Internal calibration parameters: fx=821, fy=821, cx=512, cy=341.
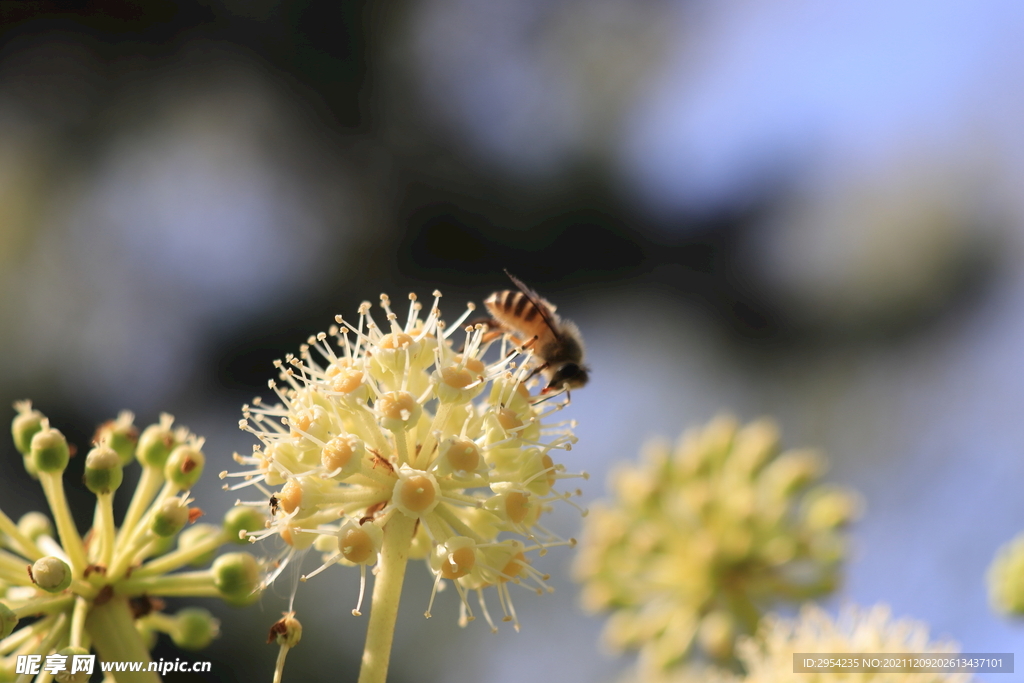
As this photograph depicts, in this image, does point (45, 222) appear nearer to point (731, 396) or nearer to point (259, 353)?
point (259, 353)

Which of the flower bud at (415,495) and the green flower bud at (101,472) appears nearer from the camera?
the flower bud at (415,495)

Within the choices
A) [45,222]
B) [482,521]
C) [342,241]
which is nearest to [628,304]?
[342,241]

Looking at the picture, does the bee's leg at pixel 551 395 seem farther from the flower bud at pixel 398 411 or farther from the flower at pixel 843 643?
the flower at pixel 843 643

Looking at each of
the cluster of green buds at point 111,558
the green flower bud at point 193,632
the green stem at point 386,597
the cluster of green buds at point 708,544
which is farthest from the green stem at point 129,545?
the cluster of green buds at point 708,544

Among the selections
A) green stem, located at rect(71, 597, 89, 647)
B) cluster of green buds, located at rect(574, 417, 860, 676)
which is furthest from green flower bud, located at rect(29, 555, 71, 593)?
cluster of green buds, located at rect(574, 417, 860, 676)

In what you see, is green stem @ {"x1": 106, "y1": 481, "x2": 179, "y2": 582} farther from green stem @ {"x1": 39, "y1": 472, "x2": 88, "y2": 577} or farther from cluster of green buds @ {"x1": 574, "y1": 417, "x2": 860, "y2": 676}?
cluster of green buds @ {"x1": 574, "y1": 417, "x2": 860, "y2": 676}
